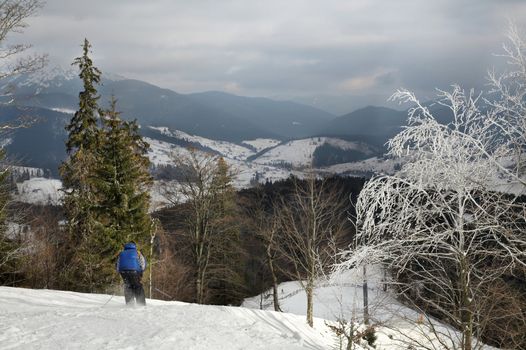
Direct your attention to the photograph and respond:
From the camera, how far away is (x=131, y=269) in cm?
1047

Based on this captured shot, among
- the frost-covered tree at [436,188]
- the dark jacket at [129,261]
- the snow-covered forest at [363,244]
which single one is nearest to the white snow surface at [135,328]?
the snow-covered forest at [363,244]

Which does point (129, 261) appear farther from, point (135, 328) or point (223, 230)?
point (223, 230)

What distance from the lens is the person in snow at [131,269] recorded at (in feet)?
34.3

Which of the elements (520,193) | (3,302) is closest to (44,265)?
(3,302)

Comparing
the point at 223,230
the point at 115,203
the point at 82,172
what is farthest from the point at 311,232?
the point at 82,172

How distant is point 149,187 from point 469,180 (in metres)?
23.6

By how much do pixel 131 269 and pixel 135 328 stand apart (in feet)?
6.69

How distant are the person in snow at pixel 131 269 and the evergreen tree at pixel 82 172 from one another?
11.7 m

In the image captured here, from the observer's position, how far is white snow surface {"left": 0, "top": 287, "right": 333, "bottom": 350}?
7.92m

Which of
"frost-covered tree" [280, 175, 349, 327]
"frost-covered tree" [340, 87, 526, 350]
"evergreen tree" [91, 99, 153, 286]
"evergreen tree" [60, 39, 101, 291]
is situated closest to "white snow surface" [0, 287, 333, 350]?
"frost-covered tree" [280, 175, 349, 327]

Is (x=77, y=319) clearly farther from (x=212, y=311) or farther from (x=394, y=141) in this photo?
(x=394, y=141)

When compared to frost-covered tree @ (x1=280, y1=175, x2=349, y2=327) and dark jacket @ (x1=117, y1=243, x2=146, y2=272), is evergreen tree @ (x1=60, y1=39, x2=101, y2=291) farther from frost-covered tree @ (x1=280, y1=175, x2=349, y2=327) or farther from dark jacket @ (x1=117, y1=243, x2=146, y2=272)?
dark jacket @ (x1=117, y1=243, x2=146, y2=272)

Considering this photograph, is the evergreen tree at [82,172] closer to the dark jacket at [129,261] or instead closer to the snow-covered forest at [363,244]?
the snow-covered forest at [363,244]

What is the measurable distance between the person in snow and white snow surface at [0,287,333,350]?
26.0 inches
